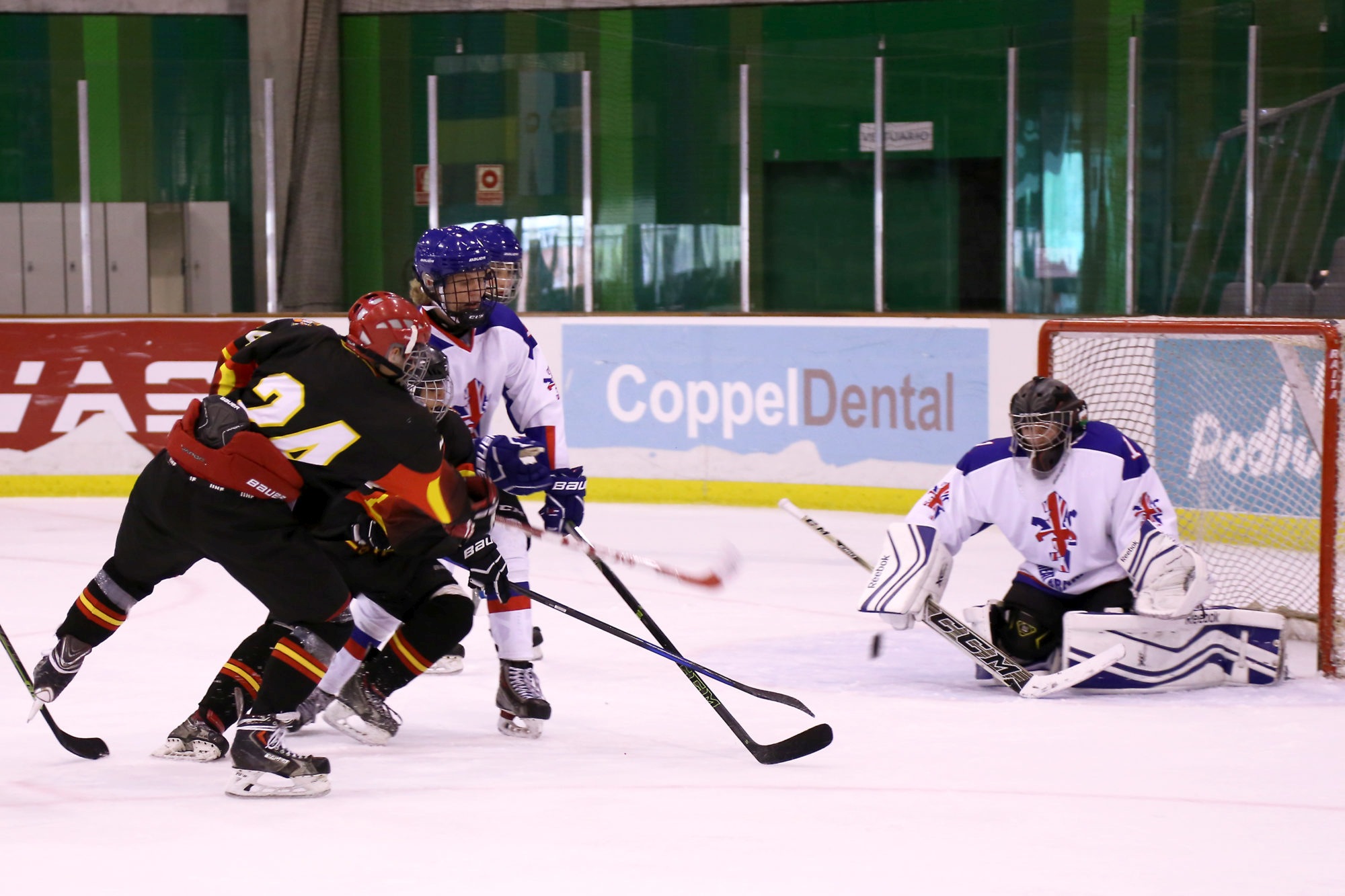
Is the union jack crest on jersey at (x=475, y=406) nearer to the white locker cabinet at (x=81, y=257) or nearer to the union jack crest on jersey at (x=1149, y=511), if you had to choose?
the union jack crest on jersey at (x=1149, y=511)

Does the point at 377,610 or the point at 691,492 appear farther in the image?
the point at 691,492

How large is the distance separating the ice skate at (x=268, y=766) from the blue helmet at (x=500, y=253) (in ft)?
3.46

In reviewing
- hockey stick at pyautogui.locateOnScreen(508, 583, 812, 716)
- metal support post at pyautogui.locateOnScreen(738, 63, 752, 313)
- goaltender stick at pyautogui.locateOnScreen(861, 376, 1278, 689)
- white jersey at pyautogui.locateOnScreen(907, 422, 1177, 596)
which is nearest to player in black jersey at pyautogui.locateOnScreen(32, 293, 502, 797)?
hockey stick at pyautogui.locateOnScreen(508, 583, 812, 716)

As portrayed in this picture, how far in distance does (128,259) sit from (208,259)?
55cm

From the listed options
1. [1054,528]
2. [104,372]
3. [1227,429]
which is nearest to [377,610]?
[1054,528]

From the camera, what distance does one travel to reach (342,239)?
9.41 m

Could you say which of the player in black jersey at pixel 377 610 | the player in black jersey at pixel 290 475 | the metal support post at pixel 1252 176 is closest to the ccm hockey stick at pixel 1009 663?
the player in black jersey at pixel 377 610

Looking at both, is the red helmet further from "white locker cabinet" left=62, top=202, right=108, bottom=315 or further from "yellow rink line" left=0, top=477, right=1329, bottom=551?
"white locker cabinet" left=62, top=202, right=108, bottom=315

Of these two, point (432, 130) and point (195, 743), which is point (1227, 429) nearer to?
point (195, 743)

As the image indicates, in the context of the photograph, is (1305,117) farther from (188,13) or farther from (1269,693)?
(188,13)

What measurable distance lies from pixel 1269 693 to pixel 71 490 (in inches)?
215

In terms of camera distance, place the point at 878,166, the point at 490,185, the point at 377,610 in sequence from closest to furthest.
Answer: the point at 377,610 < the point at 878,166 < the point at 490,185

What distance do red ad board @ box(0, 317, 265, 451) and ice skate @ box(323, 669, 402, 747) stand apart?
4.33 m

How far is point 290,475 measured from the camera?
278cm
